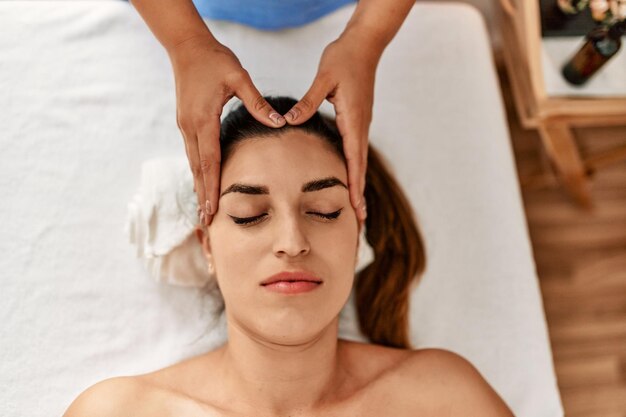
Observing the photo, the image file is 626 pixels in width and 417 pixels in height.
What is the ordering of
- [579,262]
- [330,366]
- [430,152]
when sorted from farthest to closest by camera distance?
1. [579,262]
2. [430,152]
3. [330,366]

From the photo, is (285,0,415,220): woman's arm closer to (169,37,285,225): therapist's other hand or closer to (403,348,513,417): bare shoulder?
(169,37,285,225): therapist's other hand

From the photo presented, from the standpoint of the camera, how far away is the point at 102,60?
1.67 m

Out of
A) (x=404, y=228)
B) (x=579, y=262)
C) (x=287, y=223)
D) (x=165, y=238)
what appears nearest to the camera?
(x=287, y=223)

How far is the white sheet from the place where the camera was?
1.45 metres

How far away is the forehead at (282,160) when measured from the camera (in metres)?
1.20

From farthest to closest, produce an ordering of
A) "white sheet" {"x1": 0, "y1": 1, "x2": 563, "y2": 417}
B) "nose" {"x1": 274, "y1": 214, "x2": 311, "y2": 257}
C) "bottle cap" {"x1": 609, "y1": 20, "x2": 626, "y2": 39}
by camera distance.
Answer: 1. "bottle cap" {"x1": 609, "y1": 20, "x2": 626, "y2": 39}
2. "white sheet" {"x1": 0, "y1": 1, "x2": 563, "y2": 417}
3. "nose" {"x1": 274, "y1": 214, "x2": 311, "y2": 257}

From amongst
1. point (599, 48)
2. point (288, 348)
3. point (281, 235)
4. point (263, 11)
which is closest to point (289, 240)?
point (281, 235)

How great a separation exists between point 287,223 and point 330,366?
0.37 meters

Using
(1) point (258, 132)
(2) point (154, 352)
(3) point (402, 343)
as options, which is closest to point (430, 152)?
(3) point (402, 343)

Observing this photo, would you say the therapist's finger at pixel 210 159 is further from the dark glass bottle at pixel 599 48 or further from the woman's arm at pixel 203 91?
the dark glass bottle at pixel 599 48

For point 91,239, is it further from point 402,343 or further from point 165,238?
point 402,343

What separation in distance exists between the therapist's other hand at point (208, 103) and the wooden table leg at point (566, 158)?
86cm

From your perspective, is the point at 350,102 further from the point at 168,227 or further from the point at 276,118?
the point at 168,227

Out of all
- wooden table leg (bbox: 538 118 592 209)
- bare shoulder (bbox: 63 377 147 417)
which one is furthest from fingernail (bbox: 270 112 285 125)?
wooden table leg (bbox: 538 118 592 209)
